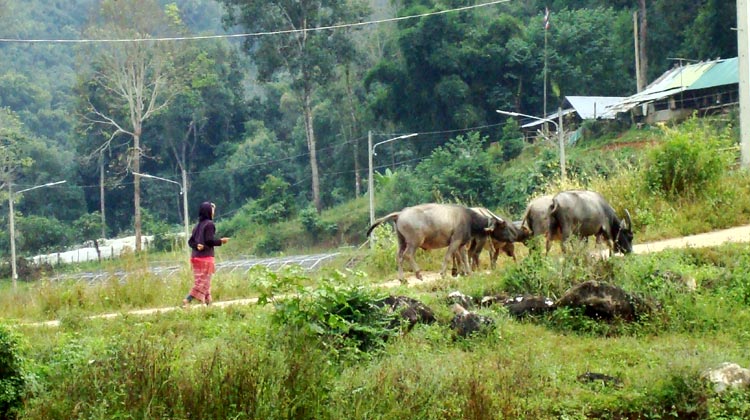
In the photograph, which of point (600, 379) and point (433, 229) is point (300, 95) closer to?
point (433, 229)

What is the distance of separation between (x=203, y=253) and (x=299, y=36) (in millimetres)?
38483

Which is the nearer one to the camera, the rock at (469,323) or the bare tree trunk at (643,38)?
the rock at (469,323)

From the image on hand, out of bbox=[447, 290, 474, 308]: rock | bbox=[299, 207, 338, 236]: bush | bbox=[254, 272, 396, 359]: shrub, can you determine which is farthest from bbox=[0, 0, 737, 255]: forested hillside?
bbox=[254, 272, 396, 359]: shrub

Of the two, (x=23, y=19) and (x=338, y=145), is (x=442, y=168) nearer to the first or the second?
(x=338, y=145)

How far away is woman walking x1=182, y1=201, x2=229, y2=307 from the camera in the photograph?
16156mm

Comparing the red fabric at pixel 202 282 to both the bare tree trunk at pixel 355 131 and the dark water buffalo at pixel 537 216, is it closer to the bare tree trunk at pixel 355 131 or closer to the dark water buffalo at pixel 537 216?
the dark water buffalo at pixel 537 216

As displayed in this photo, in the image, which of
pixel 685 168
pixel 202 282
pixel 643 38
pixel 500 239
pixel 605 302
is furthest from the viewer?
pixel 643 38

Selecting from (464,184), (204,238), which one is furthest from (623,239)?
(464,184)

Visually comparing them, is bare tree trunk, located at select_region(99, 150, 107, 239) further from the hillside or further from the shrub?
the shrub

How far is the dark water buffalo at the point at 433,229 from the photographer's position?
690 inches

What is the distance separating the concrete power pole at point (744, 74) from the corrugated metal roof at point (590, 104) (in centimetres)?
2862

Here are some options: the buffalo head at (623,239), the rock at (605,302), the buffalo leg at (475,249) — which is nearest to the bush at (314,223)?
the buffalo leg at (475,249)

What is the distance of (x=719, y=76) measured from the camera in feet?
154

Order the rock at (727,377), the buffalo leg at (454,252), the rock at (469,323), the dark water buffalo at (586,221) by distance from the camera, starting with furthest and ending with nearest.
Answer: the buffalo leg at (454,252) → the dark water buffalo at (586,221) → the rock at (469,323) → the rock at (727,377)
